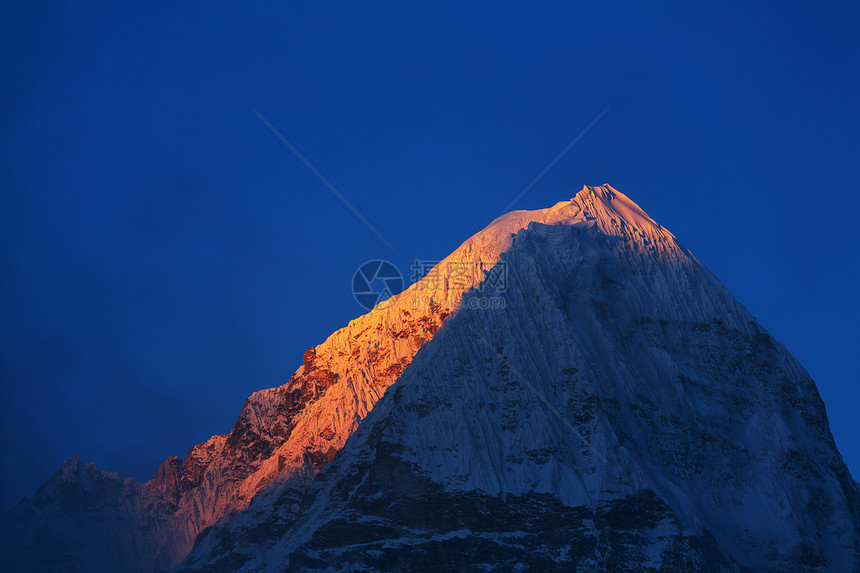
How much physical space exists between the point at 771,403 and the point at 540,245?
4299 centimetres

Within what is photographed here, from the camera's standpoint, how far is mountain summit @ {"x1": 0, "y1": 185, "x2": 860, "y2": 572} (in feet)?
514

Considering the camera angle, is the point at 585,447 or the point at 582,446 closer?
the point at 585,447

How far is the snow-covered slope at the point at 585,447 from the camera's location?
156750mm

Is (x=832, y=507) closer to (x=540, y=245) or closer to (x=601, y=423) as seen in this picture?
(x=601, y=423)

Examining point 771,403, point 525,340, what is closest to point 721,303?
point 771,403

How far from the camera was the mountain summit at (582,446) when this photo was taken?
15675 cm

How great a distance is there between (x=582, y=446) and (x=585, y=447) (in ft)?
2.00

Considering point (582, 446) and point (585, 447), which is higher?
point (582, 446)

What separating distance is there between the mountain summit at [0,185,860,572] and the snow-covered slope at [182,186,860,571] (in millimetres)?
251

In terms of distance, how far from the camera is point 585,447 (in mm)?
164000

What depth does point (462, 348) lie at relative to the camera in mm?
179125

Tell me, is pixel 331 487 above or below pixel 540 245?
below

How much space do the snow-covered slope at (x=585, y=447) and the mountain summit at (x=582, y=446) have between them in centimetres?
25

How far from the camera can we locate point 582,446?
16450cm
